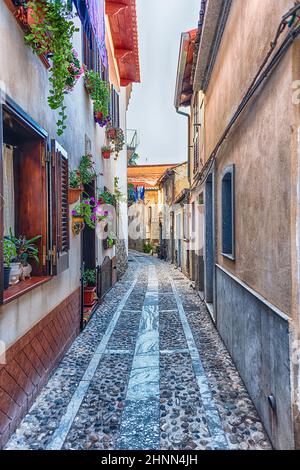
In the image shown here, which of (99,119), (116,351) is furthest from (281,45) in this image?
(99,119)

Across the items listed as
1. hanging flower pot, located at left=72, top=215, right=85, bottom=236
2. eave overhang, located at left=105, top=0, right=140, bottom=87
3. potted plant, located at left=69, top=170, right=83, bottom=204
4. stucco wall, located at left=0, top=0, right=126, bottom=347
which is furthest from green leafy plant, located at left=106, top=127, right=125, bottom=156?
hanging flower pot, located at left=72, top=215, right=85, bottom=236

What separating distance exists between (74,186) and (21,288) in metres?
2.54

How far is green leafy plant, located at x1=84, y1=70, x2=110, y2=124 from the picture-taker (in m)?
6.37

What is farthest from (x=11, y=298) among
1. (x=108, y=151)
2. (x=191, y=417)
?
(x=108, y=151)

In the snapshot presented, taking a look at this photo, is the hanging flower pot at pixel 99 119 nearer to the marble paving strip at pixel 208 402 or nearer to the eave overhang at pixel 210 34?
the eave overhang at pixel 210 34

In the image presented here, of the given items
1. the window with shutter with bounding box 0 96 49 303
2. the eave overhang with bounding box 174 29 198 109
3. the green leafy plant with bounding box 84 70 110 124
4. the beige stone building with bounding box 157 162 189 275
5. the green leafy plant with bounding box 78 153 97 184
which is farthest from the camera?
the beige stone building with bounding box 157 162 189 275

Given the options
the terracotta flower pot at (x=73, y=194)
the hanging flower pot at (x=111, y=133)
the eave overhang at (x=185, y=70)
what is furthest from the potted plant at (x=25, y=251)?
the eave overhang at (x=185, y=70)

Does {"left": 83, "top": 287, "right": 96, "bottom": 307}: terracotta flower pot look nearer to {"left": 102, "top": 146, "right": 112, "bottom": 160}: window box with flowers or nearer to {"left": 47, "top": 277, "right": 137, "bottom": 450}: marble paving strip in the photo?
{"left": 47, "top": 277, "right": 137, "bottom": 450}: marble paving strip

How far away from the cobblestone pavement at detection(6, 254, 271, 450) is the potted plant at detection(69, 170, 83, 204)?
233 centimetres

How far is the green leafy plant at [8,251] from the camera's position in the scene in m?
3.11

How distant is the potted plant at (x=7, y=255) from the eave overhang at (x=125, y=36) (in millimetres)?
8342

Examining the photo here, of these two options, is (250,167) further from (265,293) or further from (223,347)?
(223,347)

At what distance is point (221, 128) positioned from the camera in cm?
559

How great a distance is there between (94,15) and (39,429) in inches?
196
